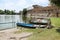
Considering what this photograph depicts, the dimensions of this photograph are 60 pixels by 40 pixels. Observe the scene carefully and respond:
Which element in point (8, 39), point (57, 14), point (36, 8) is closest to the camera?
point (8, 39)

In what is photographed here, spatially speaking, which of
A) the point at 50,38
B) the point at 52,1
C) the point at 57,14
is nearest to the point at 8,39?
the point at 50,38

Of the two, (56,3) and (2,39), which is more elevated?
(56,3)

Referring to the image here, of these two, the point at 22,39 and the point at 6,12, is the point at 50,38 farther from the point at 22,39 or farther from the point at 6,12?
the point at 6,12

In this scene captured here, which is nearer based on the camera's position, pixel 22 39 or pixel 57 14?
pixel 22 39

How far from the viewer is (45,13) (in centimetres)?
4812

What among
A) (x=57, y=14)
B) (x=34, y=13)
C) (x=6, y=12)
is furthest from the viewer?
(x=6, y=12)

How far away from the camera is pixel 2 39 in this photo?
41.6 ft

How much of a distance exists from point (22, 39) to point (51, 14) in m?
33.9

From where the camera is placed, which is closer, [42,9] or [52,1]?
[52,1]

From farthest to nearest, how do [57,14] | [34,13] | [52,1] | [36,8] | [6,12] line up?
[6,12]
[36,8]
[34,13]
[57,14]
[52,1]

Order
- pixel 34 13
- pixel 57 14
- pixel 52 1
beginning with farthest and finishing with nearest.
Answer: pixel 34 13 < pixel 57 14 < pixel 52 1

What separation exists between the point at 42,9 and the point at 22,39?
121ft

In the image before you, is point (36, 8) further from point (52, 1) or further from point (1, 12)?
point (1, 12)

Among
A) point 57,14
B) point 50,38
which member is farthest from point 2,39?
point 57,14
